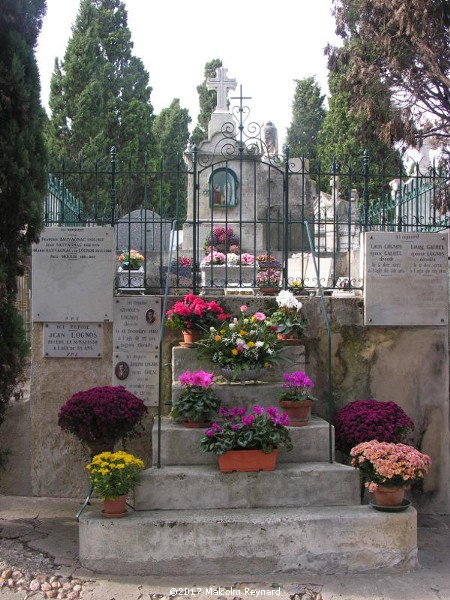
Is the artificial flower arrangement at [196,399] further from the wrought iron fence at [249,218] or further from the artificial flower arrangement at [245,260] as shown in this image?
the artificial flower arrangement at [245,260]

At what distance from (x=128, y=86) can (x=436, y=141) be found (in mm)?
15301

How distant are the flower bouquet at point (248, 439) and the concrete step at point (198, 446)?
0.62 ft

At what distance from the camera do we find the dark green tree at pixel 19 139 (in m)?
4.90

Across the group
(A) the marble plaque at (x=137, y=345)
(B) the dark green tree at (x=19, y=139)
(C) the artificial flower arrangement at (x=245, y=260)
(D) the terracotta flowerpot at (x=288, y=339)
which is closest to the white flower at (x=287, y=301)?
(D) the terracotta flowerpot at (x=288, y=339)

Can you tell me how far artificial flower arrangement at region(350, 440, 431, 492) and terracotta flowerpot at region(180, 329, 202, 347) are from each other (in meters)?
1.86

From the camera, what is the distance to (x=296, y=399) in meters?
5.36

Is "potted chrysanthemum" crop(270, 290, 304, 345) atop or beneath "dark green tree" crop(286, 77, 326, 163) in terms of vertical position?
beneath

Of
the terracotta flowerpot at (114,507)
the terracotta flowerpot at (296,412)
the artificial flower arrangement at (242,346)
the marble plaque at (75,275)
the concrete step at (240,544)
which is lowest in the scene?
the concrete step at (240,544)

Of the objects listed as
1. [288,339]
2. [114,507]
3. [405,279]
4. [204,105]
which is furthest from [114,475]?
[204,105]

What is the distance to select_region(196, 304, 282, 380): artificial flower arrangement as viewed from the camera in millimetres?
5527

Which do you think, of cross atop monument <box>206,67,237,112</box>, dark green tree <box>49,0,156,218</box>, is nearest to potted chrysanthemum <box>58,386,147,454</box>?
cross atop monument <box>206,67,237,112</box>

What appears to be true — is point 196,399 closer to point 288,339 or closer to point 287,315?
point 288,339

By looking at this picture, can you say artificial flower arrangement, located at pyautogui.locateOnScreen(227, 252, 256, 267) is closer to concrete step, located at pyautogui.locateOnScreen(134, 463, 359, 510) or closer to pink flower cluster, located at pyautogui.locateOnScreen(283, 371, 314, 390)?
pink flower cluster, located at pyautogui.locateOnScreen(283, 371, 314, 390)

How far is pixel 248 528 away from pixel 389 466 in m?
1.12
